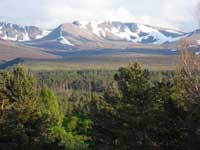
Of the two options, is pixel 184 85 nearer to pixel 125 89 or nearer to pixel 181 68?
pixel 181 68

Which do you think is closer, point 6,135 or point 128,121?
point 128,121

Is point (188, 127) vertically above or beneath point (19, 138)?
above

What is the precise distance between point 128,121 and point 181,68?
459 cm

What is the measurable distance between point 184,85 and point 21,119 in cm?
1320

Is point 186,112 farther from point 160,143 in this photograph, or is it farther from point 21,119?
point 21,119

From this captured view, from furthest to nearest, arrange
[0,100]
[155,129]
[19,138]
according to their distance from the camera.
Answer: [0,100] → [19,138] → [155,129]

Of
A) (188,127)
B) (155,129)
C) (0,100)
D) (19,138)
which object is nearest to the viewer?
(188,127)

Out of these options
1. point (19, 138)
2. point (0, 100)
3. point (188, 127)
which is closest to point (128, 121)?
point (188, 127)

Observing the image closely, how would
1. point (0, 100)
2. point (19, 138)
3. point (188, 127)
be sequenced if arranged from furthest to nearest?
point (0, 100) → point (19, 138) → point (188, 127)

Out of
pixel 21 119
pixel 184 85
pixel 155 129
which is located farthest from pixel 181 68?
pixel 21 119

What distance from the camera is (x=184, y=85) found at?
31.0 metres

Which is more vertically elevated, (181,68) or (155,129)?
(181,68)

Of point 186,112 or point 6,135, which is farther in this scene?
point 6,135

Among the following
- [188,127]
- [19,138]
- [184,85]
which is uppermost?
[184,85]
